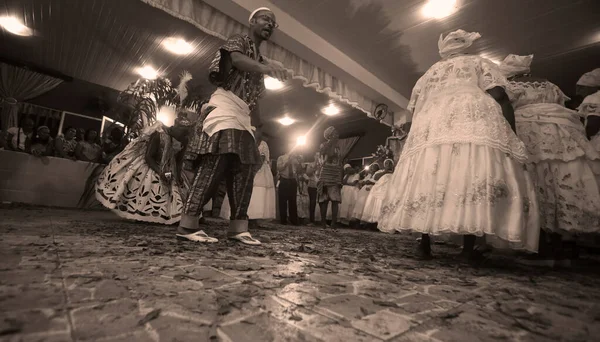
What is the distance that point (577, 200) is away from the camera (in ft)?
6.64

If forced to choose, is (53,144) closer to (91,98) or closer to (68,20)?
(68,20)

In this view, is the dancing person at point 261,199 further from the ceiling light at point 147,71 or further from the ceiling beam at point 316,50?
the ceiling light at point 147,71

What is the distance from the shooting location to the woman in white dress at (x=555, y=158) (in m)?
2.01

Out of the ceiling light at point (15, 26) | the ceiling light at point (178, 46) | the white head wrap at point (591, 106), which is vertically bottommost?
the white head wrap at point (591, 106)

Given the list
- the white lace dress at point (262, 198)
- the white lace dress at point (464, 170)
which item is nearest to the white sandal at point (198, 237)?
the white lace dress at point (464, 170)

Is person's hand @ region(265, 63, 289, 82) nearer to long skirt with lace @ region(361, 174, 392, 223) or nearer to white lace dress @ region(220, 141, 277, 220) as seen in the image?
white lace dress @ region(220, 141, 277, 220)

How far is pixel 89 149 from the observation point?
634cm

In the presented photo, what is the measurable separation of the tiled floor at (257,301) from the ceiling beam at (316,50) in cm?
390

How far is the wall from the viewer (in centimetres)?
466

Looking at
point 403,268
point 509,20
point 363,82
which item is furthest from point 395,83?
point 403,268

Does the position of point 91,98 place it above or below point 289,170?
above

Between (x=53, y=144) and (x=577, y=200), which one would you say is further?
(x=53, y=144)

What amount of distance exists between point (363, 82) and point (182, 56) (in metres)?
4.01

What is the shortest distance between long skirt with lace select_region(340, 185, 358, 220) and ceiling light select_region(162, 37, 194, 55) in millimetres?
4651
